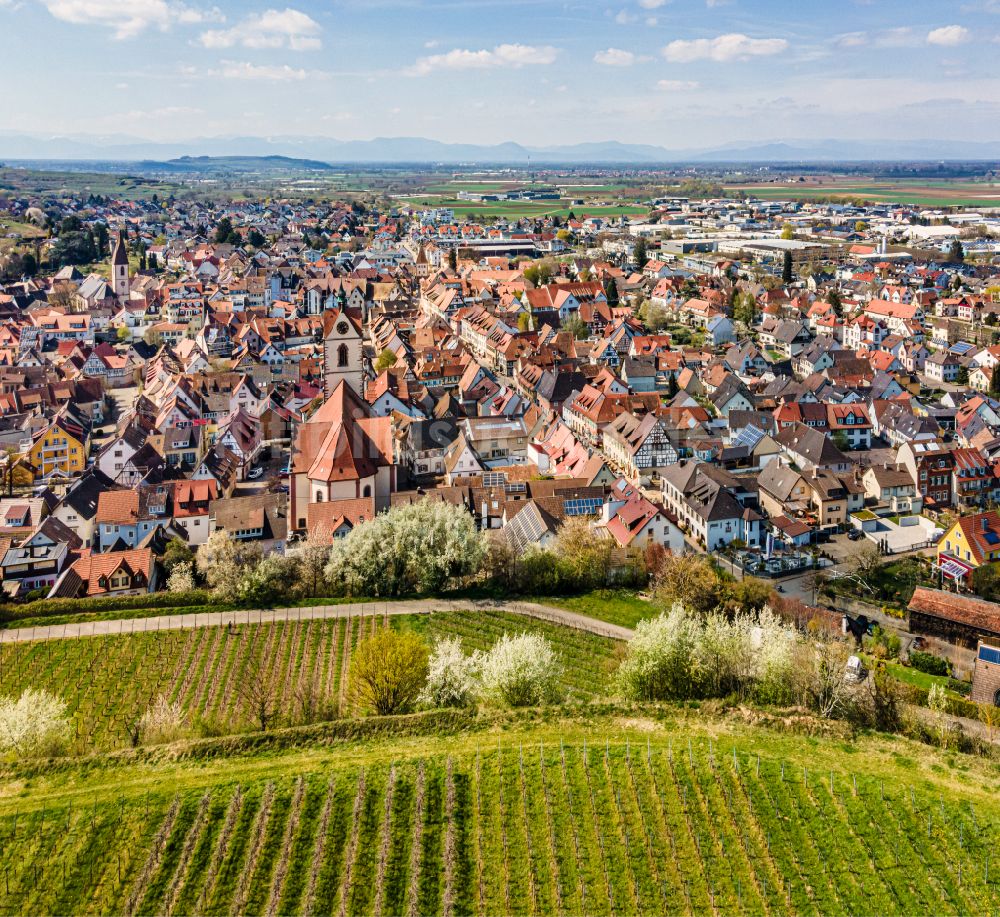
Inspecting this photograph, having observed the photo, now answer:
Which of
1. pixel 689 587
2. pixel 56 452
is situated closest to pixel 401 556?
pixel 689 587

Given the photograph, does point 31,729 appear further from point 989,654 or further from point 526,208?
point 526,208

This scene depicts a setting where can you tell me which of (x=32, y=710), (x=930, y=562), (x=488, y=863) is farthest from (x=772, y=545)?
(x=32, y=710)

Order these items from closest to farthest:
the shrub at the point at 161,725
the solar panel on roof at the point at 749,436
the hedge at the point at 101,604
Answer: the shrub at the point at 161,725
the hedge at the point at 101,604
the solar panel on roof at the point at 749,436

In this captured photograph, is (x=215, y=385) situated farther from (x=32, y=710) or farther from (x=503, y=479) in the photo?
(x=32, y=710)

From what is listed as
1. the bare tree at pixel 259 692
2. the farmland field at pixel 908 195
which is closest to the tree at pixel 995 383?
the bare tree at pixel 259 692

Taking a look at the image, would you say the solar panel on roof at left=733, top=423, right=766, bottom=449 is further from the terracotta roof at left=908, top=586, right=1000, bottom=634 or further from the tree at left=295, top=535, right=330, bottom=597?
the tree at left=295, top=535, right=330, bottom=597

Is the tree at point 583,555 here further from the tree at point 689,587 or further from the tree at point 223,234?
the tree at point 223,234

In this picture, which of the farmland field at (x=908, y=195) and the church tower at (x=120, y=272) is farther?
the farmland field at (x=908, y=195)
